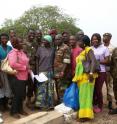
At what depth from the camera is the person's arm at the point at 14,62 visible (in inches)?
276

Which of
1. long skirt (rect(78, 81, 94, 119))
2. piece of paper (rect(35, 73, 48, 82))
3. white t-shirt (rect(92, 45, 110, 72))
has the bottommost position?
long skirt (rect(78, 81, 94, 119))

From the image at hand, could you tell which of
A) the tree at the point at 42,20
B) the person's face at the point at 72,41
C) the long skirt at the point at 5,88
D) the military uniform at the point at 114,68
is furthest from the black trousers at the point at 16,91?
the tree at the point at 42,20

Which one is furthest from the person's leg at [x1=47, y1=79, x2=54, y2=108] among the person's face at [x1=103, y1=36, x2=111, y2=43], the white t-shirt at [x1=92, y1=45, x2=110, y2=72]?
the person's face at [x1=103, y1=36, x2=111, y2=43]

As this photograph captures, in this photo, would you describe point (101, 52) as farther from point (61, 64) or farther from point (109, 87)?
point (109, 87)

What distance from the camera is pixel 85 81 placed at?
7.01 m

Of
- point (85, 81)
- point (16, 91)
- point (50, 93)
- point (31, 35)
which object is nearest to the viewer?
point (85, 81)

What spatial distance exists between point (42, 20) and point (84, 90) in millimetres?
31864

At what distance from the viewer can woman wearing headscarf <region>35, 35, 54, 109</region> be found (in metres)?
7.57

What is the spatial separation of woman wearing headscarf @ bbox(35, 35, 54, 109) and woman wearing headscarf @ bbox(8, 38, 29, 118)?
1.47 ft

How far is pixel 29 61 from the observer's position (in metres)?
7.73

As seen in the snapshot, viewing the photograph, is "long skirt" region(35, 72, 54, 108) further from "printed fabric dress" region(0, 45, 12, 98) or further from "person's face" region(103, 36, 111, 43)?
"person's face" region(103, 36, 111, 43)

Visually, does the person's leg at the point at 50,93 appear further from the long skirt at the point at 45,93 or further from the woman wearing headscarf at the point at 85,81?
the woman wearing headscarf at the point at 85,81

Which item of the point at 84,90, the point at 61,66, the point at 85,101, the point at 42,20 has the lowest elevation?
the point at 85,101

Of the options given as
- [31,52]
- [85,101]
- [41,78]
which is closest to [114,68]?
[85,101]
